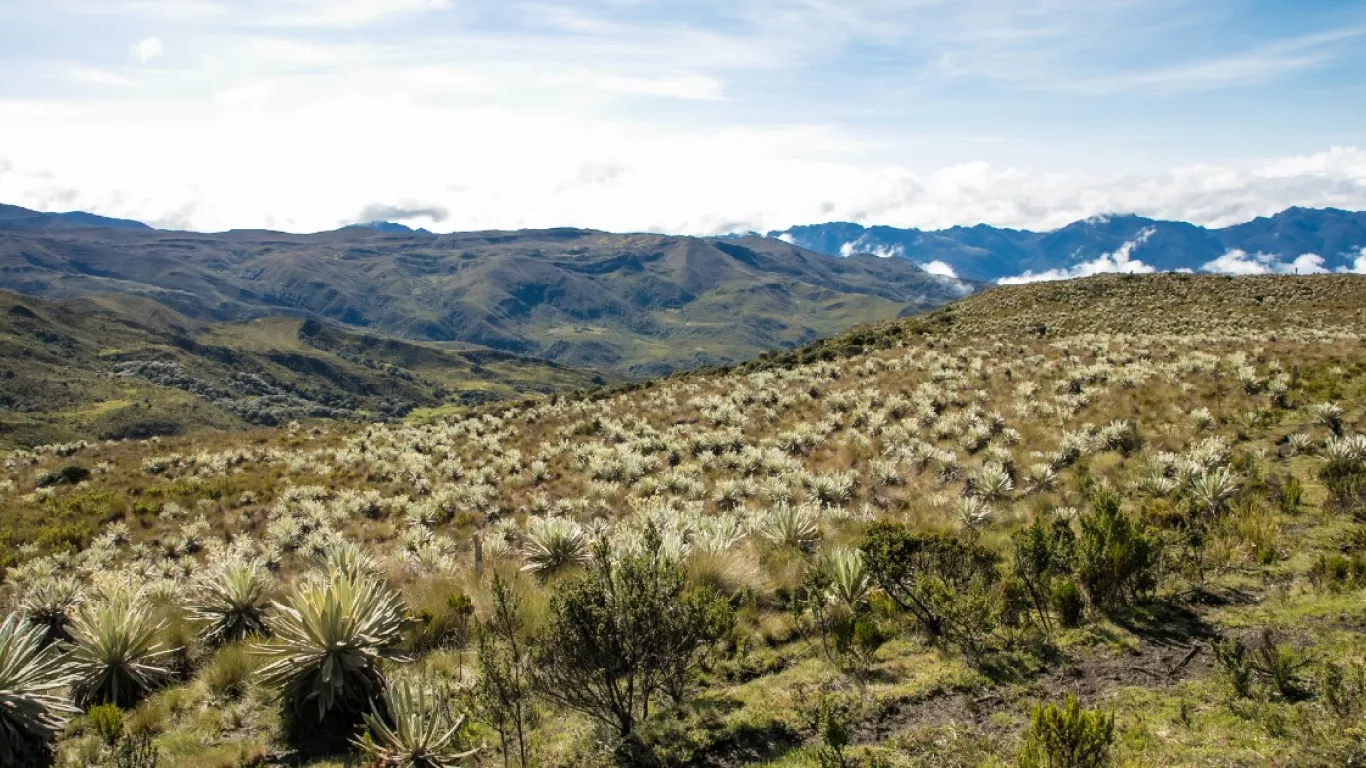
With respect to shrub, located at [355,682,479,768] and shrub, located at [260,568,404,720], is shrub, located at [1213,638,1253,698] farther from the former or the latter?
shrub, located at [260,568,404,720]

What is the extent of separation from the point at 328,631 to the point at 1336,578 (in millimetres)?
11201

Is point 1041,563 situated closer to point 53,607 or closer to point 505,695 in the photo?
point 505,695

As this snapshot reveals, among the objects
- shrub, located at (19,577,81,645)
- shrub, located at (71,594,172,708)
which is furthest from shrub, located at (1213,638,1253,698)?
shrub, located at (19,577,81,645)

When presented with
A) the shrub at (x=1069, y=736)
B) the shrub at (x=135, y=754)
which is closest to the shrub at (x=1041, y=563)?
the shrub at (x=1069, y=736)

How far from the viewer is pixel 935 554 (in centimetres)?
884

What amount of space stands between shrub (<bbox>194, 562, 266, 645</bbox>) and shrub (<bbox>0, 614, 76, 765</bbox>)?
235 centimetres

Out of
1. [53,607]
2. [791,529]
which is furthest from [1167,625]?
[53,607]

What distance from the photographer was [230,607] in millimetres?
8594

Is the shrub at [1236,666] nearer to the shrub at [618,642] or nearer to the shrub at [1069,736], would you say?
the shrub at [1069,736]

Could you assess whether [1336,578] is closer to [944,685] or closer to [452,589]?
[944,685]

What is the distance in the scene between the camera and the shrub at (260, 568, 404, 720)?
6.37 meters

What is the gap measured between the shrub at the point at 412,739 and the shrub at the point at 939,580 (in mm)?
4983

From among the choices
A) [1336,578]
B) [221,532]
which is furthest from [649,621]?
[221,532]

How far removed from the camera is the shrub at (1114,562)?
770 centimetres
